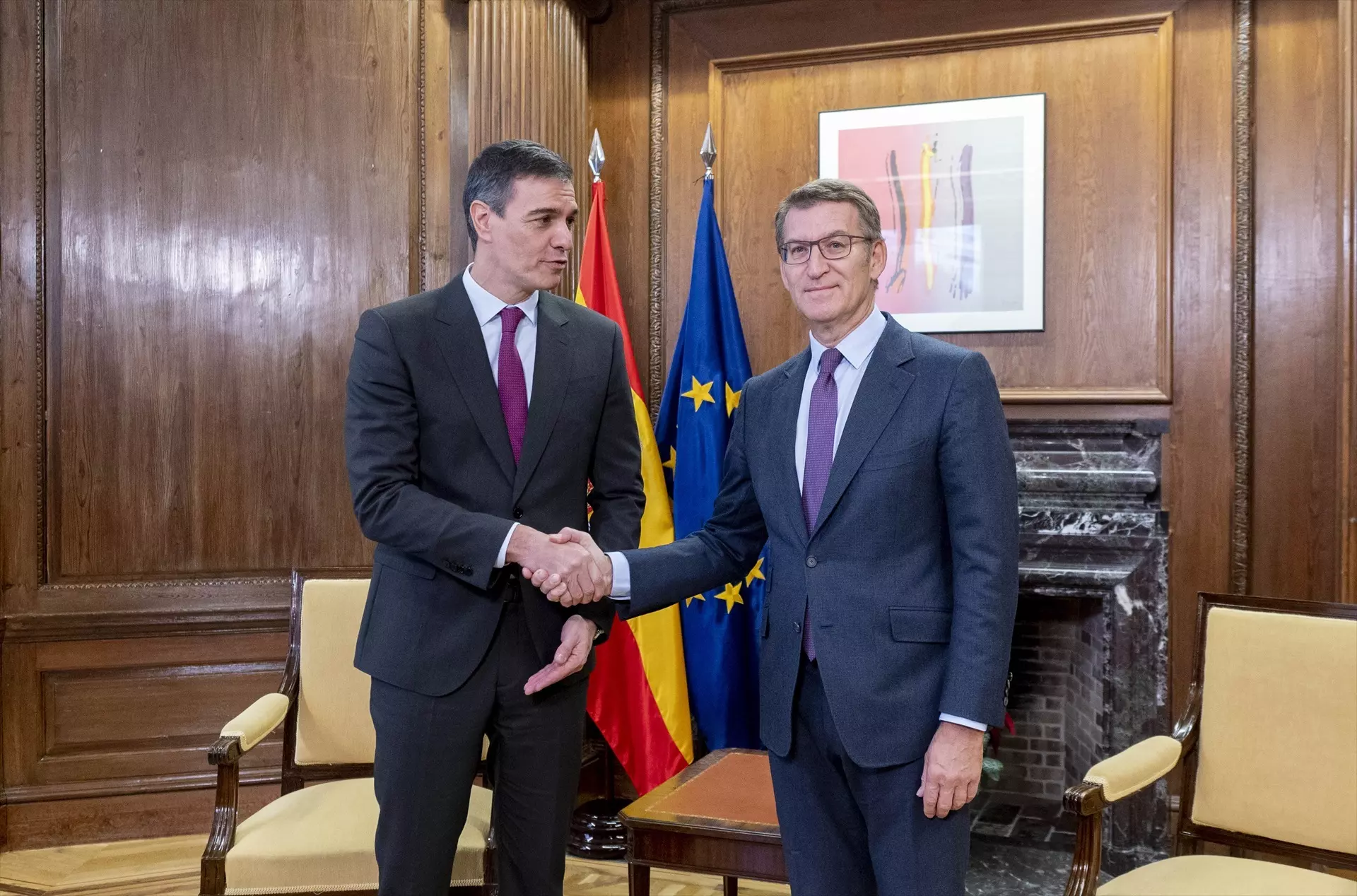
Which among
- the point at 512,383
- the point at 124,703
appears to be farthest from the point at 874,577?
the point at 124,703

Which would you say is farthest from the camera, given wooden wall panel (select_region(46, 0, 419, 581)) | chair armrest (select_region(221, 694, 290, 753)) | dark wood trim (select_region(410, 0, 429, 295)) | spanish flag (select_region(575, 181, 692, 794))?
dark wood trim (select_region(410, 0, 429, 295))

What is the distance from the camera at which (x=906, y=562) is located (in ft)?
5.12

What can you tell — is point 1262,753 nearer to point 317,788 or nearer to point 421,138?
point 317,788

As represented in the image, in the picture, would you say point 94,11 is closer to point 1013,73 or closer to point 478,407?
point 478,407

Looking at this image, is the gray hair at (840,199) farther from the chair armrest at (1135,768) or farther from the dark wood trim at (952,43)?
the dark wood trim at (952,43)

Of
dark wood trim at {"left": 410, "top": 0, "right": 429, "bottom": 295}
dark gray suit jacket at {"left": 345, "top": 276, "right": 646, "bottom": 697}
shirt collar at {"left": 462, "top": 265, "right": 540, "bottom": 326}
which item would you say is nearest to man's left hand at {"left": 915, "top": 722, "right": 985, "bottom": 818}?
dark gray suit jacket at {"left": 345, "top": 276, "right": 646, "bottom": 697}

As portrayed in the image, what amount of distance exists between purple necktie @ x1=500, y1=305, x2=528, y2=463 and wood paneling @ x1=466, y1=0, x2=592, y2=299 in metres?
2.02

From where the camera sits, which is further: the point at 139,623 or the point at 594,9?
the point at 594,9

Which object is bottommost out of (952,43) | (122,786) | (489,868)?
(122,786)

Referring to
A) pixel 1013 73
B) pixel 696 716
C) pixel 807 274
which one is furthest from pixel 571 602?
pixel 1013 73

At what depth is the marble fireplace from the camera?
3539 millimetres

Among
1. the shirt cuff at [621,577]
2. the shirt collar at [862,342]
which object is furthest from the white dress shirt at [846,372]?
the shirt cuff at [621,577]

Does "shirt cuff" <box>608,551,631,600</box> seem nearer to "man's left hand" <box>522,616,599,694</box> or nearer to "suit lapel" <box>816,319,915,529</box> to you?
"man's left hand" <box>522,616,599,694</box>

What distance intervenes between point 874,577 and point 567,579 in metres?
0.53
